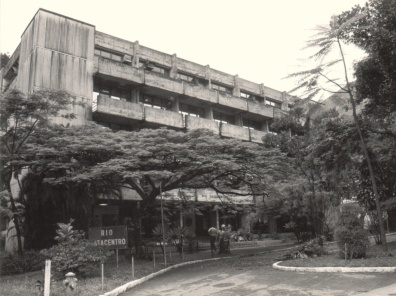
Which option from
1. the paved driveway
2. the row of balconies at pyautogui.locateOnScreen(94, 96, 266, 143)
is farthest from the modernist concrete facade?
the paved driveway

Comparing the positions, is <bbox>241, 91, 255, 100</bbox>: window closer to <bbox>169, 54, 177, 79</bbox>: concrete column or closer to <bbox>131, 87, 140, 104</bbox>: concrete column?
<bbox>169, 54, 177, 79</bbox>: concrete column

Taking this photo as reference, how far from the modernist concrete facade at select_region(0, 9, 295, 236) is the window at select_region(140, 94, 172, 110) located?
56mm

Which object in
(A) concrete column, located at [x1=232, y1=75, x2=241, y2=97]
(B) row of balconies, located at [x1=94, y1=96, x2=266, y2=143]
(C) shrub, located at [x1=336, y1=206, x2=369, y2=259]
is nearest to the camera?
(C) shrub, located at [x1=336, y1=206, x2=369, y2=259]

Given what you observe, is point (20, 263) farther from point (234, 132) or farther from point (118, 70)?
point (234, 132)

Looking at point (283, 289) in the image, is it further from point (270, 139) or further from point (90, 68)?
point (270, 139)

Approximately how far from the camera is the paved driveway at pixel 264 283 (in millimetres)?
9039

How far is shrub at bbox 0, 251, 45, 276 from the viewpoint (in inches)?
595

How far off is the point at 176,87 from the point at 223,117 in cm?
778

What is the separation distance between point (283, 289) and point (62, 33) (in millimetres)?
22812

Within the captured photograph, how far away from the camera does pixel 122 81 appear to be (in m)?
29.2

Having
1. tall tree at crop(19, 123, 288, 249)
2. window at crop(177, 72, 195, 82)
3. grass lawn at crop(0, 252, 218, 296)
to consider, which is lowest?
grass lawn at crop(0, 252, 218, 296)

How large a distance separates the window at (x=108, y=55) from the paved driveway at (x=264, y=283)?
68.6ft

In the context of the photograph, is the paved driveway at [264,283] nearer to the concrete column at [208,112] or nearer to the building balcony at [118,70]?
the building balcony at [118,70]

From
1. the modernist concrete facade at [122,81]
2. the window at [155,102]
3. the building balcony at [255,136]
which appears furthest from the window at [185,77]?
the building balcony at [255,136]
